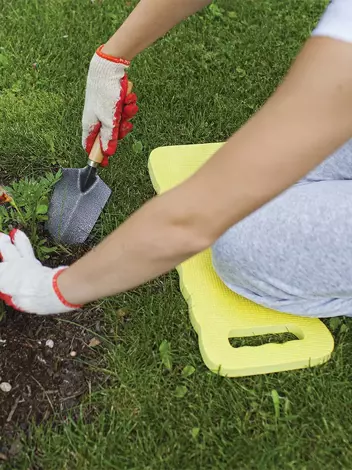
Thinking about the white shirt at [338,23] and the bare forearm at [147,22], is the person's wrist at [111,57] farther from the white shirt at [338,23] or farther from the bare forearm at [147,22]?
the white shirt at [338,23]

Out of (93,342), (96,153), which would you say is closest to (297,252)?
(93,342)

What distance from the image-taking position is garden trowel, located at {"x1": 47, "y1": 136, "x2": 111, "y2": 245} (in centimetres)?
214

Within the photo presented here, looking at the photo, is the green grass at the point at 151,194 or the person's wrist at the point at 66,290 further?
the green grass at the point at 151,194

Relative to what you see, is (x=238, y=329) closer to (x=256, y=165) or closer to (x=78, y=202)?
(x=78, y=202)

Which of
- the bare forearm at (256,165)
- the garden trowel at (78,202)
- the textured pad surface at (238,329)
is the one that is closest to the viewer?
the bare forearm at (256,165)

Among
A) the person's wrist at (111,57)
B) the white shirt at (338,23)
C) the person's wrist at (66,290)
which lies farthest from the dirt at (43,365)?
the white shirt at (338,23)

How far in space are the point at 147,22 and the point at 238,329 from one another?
106 centimetres

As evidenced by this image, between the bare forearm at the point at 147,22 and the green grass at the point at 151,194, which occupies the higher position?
the bare forearm at the point at 147,22

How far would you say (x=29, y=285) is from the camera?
5.04 ft

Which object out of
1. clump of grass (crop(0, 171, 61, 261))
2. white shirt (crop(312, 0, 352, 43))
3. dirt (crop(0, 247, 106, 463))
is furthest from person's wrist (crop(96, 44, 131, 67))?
white shirt (crop(312, 0, 352, 43))

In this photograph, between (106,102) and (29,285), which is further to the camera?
(106,102)

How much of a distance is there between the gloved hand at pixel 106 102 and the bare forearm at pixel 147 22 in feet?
0.15

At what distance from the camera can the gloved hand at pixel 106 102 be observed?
2025 millimetres

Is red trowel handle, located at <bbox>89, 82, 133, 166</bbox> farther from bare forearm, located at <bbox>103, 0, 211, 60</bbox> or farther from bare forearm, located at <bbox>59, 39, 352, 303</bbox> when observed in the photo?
bare forearm, located at <bbox>59, 39, 352, 303</bbox>
